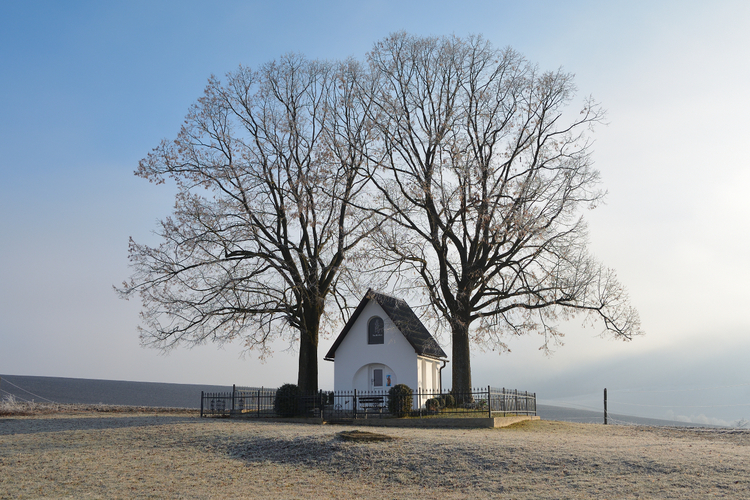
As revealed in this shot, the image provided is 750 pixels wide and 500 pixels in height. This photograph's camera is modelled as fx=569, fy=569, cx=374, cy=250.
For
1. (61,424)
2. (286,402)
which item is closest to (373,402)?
(286,402)

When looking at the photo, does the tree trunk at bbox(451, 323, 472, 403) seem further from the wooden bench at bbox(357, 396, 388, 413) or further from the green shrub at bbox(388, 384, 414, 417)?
the wooden bench at bbox(357, 396, 388, 413)

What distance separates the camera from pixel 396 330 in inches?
1152

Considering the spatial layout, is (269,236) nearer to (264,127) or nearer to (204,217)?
(204,217)

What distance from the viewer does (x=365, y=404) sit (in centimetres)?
2723

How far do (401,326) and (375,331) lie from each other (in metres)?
1.67

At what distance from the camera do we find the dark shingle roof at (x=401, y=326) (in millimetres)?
28656

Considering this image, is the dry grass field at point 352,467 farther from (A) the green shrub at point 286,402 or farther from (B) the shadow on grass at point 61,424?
(A) the green shrub at point 286,402

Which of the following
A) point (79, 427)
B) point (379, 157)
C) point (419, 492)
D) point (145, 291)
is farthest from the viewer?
point (379, 157)

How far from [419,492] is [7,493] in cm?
805

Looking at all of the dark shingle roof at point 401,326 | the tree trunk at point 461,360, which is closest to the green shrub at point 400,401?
the tree trunk at point 461,360

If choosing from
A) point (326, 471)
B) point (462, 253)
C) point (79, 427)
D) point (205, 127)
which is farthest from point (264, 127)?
point (326, 471)

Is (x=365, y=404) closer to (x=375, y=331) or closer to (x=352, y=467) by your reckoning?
(x=375, y=331)

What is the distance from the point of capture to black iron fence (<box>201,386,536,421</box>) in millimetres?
24062

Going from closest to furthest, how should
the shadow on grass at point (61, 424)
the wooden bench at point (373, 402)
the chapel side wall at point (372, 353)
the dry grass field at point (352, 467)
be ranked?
the dry grass field at point (352, 467)
the shadow on grass at point (61, 424)
the wooden bench at point (373, 402)
the chapel side wall at point (372, 353)
